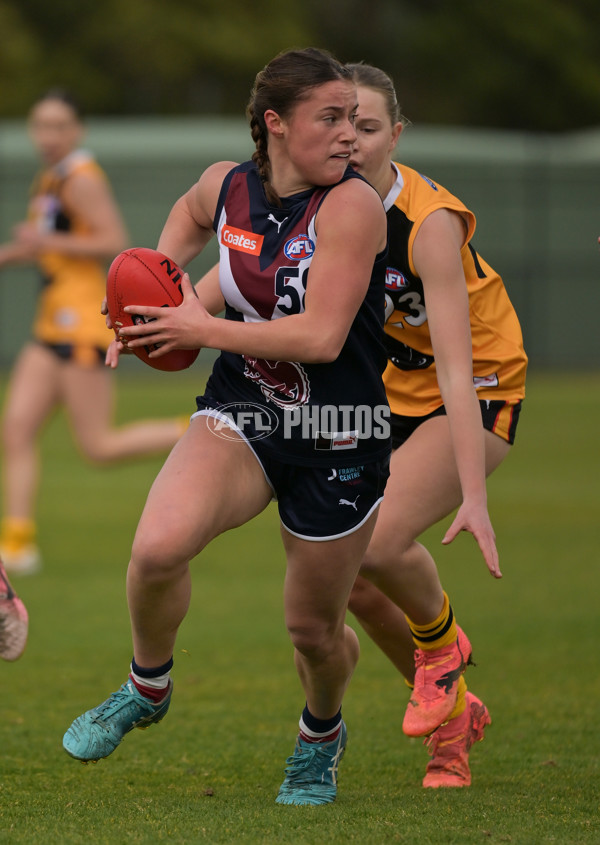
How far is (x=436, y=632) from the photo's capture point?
171 inches

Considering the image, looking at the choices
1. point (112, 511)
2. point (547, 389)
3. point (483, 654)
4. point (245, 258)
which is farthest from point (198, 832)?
point (547, 389)

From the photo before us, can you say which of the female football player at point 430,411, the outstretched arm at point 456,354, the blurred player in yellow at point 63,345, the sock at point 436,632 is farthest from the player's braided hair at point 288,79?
the blurred player in yellow at point 63,345

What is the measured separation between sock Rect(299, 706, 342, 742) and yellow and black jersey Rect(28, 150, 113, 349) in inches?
175

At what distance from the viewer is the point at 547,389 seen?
21156 millimetres

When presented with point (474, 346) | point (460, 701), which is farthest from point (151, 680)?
point (474, 346)

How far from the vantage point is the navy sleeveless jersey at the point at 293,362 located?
3637 millimetres

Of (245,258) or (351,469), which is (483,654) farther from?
(245,258)

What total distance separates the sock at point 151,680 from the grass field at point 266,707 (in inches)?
7.8

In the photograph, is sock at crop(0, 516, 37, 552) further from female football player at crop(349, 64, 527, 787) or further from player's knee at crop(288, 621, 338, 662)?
player's knee at crop(288, 621, 338, 662)

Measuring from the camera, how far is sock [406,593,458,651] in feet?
14.2

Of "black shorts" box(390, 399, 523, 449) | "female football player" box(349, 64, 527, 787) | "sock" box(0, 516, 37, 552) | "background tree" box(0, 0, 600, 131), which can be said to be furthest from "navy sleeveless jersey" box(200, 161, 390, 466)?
"background tree" box(0, 0, 600, 131)

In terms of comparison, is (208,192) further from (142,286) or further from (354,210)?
(354,210)

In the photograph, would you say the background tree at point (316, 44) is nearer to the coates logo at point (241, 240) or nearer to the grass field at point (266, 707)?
the grass field at point (266, 707)

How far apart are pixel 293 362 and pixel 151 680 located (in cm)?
104
